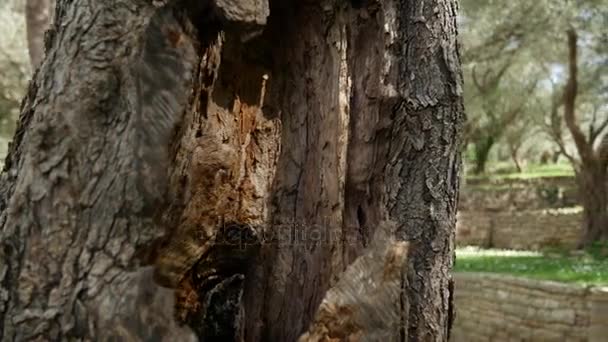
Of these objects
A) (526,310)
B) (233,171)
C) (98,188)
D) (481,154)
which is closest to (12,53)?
(526,310)

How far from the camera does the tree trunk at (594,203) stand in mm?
12258

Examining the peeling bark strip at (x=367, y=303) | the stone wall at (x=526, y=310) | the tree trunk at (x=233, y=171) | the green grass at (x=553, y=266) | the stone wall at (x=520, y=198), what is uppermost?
the stone wall at (x=520, y=198)

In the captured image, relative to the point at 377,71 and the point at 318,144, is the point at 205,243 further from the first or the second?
the point at 377,71

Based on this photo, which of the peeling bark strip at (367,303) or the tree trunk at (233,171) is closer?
the tree trunk at (233,171)

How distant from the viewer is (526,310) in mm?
7555

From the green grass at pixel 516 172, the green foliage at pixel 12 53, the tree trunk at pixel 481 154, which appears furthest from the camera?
the tree trunk at pixel 481 154

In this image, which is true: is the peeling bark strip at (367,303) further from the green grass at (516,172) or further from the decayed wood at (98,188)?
the green grass at (516,172)

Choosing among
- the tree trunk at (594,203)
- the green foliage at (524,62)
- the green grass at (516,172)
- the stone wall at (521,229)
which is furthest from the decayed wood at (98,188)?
the green grass at (516,172)

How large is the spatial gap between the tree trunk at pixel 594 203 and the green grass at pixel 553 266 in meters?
0.39

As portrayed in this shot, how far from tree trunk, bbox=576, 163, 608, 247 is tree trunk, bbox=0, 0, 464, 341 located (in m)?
11.2

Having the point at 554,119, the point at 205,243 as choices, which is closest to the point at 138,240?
the point at 205,243

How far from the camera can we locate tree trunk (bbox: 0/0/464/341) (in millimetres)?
1529

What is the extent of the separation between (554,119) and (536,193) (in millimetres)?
1834

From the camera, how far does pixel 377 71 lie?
1884mm
